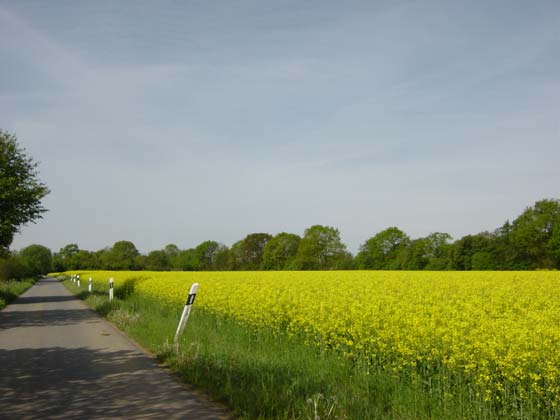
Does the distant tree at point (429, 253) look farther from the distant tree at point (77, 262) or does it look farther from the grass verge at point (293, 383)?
the distant tree at point (77, 262)

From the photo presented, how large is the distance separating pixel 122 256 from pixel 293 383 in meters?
122

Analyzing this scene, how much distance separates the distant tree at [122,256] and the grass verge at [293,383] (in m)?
106

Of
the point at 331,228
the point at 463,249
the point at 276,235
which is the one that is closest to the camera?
the point at 463,249

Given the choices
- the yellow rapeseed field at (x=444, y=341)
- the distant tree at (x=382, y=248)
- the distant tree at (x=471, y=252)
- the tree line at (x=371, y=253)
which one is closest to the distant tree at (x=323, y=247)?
the tree line at (x=371, y=253)

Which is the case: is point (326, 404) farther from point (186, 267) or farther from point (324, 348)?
point (186, 267)

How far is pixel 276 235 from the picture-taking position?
106m

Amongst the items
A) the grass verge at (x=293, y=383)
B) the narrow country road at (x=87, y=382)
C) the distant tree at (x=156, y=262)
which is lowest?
the narrow country road at (x=87, y=382)

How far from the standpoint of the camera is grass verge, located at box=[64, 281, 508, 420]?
4.89 meters

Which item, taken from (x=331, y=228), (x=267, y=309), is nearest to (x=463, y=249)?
(x=331, y=228)

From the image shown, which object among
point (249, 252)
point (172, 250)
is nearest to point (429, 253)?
point (249, 252)

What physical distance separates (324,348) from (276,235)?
98.0 m

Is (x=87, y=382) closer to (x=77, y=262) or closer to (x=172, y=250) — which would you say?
(x=77, y=262)

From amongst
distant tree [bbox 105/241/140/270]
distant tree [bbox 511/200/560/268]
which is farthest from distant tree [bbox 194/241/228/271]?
distant tree [bbox 511/200/560/268]

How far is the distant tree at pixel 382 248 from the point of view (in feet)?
276
